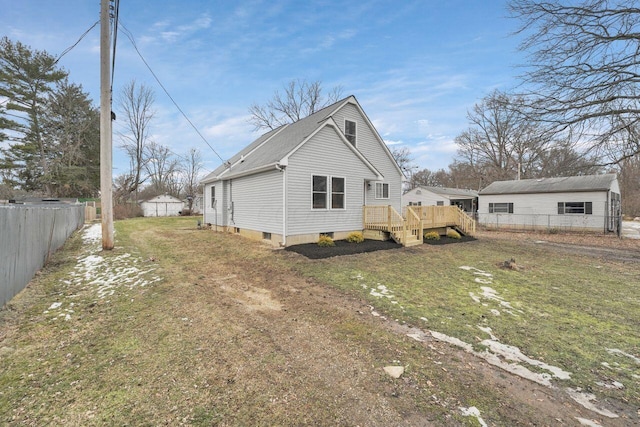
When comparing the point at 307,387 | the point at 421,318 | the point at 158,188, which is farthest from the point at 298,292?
the point at 158,188

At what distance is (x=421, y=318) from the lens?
4.43 meters

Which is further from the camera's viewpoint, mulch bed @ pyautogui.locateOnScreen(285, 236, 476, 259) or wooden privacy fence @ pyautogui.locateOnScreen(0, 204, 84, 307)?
mulch bed @ pyautogui.locateOnScreen(285, 236, 476, 259)

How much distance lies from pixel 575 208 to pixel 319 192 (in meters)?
20.1

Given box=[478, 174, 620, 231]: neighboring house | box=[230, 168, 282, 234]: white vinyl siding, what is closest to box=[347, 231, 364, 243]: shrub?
box=[230, 168, 282, 234]: white vinyl siding

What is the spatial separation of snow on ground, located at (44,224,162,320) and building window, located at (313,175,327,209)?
19.2 feet

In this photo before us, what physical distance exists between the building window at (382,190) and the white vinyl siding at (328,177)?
2034 millimetres

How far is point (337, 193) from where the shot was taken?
1130 cm

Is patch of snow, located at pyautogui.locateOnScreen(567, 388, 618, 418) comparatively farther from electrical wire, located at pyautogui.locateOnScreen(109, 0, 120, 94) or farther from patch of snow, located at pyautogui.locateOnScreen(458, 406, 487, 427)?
electrical wire, located at pyautogui.locateOnScreen(109, 0, 120, 94)

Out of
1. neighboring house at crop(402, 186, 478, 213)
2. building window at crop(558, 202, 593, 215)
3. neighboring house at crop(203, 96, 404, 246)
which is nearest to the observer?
neighboring house at crop(203, 96, 404, 246)

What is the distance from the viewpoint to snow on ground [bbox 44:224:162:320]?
475cm

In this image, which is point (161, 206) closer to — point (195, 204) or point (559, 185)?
point (195, 204)

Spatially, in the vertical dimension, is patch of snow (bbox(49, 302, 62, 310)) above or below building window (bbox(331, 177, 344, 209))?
below

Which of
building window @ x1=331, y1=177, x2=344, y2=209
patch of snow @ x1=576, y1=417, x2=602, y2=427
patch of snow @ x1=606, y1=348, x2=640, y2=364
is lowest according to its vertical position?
patch of snow @ x1=606, y1=348, x2=640, y2=364

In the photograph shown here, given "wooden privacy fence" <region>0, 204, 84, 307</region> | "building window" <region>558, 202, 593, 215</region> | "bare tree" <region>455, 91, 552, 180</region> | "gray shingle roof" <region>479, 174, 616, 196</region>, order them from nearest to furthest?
"wooden privacy fence" <region>0, 204, 84, 307</region>, "gray shingle roof" <region>479, 174, 616, 196</region>, "building window" <region>558, 202, 593, 215</region>, "bare tree" <region>455, 91, 552, 180</region>
